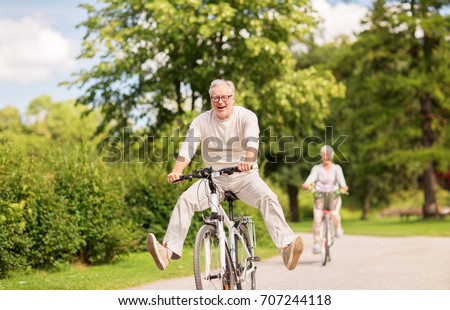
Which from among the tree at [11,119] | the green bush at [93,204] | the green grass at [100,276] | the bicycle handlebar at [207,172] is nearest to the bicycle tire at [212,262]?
the bicycle handlebar at [207,172]

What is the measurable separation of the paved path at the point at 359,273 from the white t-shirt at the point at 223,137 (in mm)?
2879

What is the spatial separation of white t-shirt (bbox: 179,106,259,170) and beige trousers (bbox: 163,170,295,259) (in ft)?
0.59

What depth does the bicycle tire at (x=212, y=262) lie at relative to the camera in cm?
672

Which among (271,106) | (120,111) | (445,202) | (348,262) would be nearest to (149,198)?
(348,262)

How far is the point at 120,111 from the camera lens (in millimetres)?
27531

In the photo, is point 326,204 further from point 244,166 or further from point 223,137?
point 244,166

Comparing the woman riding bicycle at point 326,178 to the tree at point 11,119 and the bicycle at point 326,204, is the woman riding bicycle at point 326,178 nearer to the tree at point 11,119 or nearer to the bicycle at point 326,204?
the bicycle at point 326,204

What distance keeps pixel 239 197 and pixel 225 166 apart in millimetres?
374

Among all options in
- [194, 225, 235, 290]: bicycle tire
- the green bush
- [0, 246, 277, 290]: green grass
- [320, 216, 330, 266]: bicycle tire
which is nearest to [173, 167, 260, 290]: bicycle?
[194, 225, 235, 290]: bicycle tire

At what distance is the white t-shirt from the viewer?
7.02 meters

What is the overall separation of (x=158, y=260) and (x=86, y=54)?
1942 cm

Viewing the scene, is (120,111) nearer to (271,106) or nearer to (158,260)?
(271,106)

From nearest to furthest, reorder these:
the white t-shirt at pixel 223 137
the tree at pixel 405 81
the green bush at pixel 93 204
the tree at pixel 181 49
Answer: the white t-shirt at pixel 223 137
the green bush at pixel 93 204
the tree at pixel 181 49
the tree at pixel 405 81

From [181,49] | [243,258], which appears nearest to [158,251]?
[243,258]
